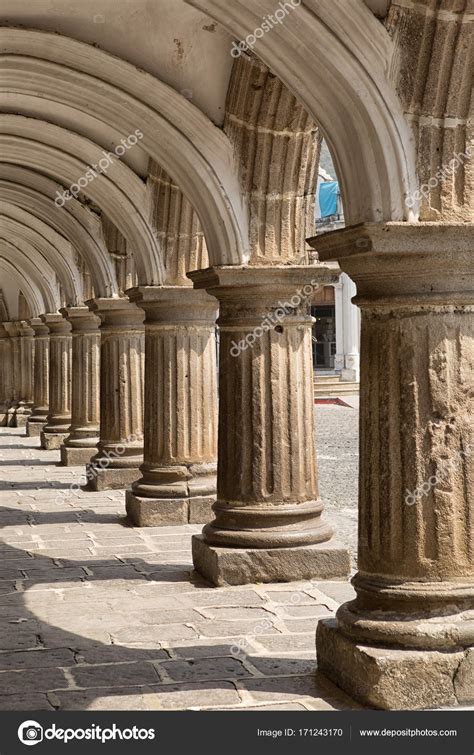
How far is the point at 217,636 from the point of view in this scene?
631 centimetres

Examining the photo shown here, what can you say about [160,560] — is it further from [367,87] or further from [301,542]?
[367,87]

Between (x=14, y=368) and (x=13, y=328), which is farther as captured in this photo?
(x=14, y=368)

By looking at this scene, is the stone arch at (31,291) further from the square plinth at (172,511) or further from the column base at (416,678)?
the column base at (416,678)

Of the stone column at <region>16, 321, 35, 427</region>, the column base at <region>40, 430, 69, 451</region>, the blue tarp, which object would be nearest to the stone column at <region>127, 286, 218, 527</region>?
the column base at <region>40, 430, 69, 451</region>

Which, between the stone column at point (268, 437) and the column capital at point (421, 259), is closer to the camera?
the column capital at point (421, 259)

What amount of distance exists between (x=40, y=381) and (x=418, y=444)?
1669cm

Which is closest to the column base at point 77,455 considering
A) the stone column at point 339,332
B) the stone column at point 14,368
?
the stone column at point 14,368

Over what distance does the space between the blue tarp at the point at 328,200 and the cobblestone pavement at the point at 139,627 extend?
123ft

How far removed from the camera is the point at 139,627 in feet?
21.6

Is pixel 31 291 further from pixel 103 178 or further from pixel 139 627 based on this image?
pixel 139 627

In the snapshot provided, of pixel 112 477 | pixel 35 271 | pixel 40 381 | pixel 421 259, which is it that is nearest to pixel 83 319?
pixel 112 477

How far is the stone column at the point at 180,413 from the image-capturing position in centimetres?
1009

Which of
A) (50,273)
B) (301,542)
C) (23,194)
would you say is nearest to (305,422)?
(301,542)

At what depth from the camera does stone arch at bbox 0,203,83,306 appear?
53.5ft
